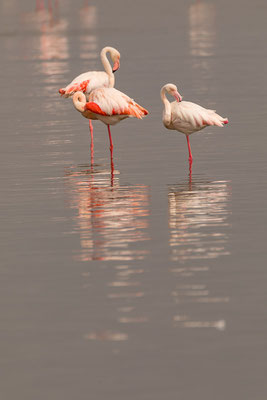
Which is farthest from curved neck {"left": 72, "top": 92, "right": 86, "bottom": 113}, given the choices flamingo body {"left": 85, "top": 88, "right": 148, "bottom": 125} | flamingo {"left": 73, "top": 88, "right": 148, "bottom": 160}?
flamingo body {"left": 85, "top": 88, "right": 148, "bottom": 125}

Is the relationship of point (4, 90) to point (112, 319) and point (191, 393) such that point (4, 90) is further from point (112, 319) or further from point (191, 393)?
point (191, 393)

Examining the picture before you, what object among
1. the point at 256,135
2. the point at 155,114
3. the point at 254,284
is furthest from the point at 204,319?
the point at 155,114

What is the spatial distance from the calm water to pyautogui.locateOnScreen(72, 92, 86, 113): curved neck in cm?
84

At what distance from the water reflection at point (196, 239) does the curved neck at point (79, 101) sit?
3.60m

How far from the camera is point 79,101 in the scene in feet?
65.9

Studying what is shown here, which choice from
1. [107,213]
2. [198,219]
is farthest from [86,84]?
[198,219]

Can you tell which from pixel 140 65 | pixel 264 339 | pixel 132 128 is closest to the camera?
pixel 264 339

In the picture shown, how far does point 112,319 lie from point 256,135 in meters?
11.1

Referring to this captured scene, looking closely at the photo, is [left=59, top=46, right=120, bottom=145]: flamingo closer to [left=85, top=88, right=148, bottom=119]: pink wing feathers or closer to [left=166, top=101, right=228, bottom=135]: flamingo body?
[left=85, top=88, right=148, bottom=119]: pink wing feathers

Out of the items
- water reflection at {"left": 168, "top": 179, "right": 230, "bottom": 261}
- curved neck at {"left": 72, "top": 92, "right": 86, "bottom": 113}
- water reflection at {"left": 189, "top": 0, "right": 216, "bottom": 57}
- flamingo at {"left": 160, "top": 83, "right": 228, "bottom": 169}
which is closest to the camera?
water reflection at {"left": 168, "top": 179, "right": 230, "bottom": 261}

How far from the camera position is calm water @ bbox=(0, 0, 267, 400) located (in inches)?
354

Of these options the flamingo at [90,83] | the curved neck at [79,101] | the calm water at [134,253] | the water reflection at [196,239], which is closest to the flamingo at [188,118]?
the calm water at [134,253]

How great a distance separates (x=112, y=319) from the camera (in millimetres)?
10195

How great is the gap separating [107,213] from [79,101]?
5730mm
